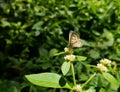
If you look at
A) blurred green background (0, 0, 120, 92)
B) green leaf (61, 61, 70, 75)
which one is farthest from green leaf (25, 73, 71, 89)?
blurred green background (0, 0, 120, 92)

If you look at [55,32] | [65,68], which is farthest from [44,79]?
[55,32]

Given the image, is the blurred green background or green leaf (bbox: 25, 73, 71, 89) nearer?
green leaf (bbox: 25, 73, 71, 89)

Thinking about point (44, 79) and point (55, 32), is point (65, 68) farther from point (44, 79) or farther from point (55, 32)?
point (55, 32)

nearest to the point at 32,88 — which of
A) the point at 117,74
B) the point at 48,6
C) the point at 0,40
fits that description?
the point at 117,74

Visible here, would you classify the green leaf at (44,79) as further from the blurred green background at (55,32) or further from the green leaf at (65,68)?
the blurred green background at (55,32)

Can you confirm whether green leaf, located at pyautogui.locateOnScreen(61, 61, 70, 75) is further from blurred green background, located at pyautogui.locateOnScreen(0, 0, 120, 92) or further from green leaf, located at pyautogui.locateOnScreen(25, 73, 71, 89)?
blurred green background, located at pyautogui.locateOnScreen(0, 0, 120, 92)

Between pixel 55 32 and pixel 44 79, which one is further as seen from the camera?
pixel 55 32

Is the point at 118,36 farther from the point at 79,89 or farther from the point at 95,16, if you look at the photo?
the point at 79,89

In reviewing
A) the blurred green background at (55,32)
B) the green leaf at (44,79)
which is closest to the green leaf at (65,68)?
the green leaf at (44,79)
